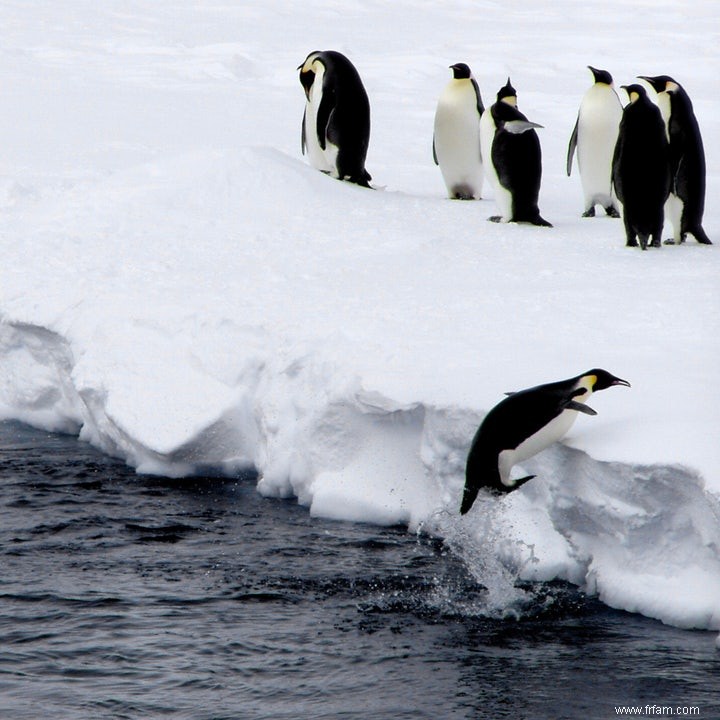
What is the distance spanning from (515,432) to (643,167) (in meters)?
2.92

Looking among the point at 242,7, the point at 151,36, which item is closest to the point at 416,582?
the point at 151,36

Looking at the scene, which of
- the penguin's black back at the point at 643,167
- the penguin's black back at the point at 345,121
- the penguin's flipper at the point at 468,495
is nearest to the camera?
the penguin's flipper at the point at 468,495

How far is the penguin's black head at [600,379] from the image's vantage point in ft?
15.4

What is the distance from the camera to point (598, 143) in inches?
324

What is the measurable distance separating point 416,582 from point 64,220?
3744 mm

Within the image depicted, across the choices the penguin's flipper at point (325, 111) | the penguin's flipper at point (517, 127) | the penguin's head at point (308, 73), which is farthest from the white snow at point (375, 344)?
the penguin's head at point (308, 73)

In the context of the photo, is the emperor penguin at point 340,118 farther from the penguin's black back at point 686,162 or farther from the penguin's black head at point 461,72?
the penguin's black back at point 686,162

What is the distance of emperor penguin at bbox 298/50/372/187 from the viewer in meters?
8.54

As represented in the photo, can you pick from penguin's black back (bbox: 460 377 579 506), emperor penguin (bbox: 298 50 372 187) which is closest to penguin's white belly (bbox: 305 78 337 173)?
emperor penguin (bbox: 298 50 372 187)

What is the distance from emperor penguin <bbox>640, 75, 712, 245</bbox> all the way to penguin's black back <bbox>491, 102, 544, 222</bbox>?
74 centimetres

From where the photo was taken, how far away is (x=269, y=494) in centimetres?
549

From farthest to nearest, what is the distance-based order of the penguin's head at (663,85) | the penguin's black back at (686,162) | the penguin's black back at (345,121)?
the penguin's black back at (345,121) < the penguin's head at (663,85) < the penguin's black back at (686,162)

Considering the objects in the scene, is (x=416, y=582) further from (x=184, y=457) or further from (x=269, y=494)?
(x=184, y=457)

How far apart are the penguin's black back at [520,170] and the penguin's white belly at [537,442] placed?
3.21 m
